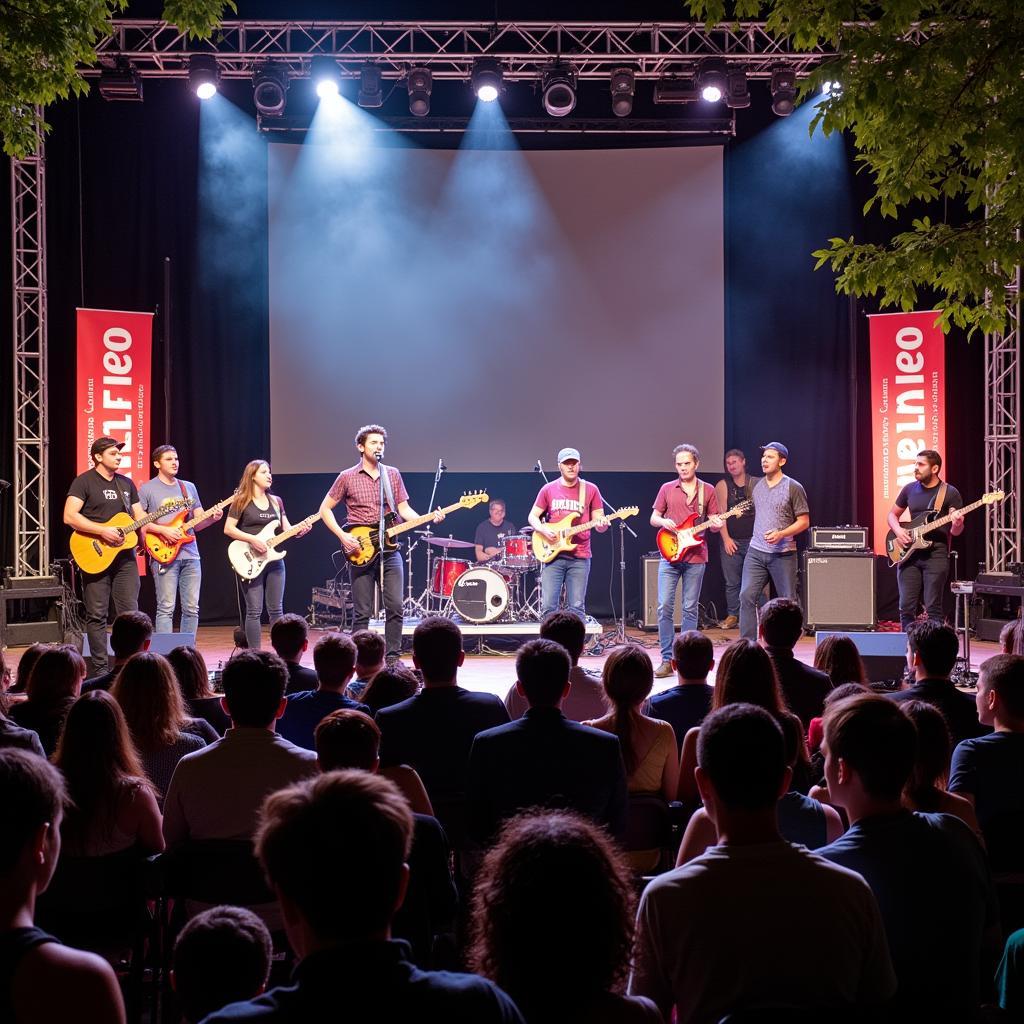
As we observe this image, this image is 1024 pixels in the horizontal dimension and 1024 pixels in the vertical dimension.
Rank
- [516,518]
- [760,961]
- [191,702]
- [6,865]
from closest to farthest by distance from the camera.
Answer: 1. [6,865]
2. [760,961]
3. [191,702]
4. [516,518]

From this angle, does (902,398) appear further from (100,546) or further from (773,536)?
(100,546)

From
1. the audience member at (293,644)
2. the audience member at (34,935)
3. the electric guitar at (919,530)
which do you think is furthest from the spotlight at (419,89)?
the audience member at (34,935)

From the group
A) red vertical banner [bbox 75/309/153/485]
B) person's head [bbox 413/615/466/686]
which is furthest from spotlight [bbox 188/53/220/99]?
person's head [bbox 413/615/466/686]

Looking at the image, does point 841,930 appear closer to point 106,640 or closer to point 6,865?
point 6,865

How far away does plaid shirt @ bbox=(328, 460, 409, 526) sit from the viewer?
33.4ft

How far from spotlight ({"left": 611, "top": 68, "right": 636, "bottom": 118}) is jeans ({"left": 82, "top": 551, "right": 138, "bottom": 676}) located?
284 inches

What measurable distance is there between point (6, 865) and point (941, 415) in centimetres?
1232

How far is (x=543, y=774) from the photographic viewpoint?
11.1 feet

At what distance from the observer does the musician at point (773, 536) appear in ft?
33.4

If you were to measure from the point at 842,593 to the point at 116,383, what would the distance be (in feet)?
27.4

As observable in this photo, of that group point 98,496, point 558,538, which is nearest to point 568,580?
point 558,538

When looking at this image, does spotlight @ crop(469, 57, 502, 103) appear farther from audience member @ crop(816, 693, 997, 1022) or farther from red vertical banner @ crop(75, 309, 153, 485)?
audience member @ crop(816, 693, 997, 1022)

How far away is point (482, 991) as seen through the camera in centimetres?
154

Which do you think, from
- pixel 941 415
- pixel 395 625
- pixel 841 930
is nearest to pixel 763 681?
pixel 841 930
